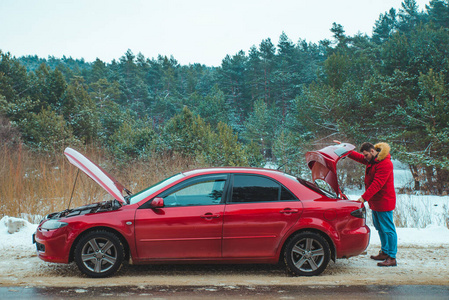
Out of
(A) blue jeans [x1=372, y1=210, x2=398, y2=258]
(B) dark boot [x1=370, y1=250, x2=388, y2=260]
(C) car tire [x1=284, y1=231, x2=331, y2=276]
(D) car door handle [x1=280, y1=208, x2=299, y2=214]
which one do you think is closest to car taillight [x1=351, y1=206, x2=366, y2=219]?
(C) car tire [x1=284, y1=231, x2=331, y2=276]

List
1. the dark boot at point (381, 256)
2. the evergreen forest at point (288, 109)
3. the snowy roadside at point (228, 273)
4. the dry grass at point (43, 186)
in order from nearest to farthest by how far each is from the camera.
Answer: the snowy roadside at point (228, 273) < the dark boot at point (381, 256) < the dry grass at point (43, 186) < the evergreen forest at point (288, 109)

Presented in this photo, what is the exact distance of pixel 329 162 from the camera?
6.23 metres

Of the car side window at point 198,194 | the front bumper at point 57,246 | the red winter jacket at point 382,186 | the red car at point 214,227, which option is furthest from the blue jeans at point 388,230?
the front bumper at point 57,246

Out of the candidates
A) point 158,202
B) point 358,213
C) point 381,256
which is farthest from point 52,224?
point 381,256

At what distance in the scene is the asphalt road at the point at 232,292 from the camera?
493 cm

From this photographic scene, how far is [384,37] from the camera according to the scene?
6181 centimetres

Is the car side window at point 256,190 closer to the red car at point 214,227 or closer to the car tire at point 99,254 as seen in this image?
the red car at point 214,227

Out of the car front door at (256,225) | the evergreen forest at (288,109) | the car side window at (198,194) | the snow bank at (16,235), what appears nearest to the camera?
the car front door at (256,225)

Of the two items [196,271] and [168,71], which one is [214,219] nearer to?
[196,271]

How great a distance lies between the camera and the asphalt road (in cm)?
493

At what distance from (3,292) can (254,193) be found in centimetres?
339

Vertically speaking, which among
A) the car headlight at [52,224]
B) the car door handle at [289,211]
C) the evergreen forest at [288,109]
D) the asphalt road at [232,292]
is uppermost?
the evergreen forest at [288,109]

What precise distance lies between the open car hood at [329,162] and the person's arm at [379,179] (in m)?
0.39

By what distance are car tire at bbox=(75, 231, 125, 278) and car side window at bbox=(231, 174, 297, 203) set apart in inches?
67.0
